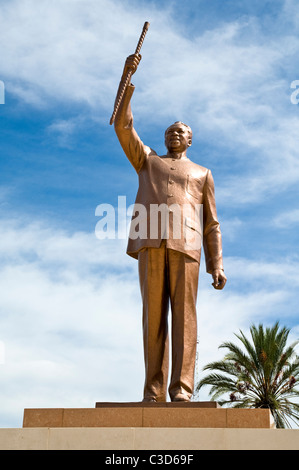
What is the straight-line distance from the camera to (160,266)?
25.4 ft

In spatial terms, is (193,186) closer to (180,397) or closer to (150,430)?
(180,397)

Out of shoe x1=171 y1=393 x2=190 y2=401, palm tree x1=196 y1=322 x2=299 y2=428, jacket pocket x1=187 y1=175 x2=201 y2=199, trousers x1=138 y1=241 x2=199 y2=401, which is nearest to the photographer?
shoe x1=171 y1=393 x2=190 y2=401

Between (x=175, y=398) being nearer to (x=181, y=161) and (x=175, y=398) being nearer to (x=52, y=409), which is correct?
(x=52, y=409)

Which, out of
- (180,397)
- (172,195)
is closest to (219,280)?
(172,195)

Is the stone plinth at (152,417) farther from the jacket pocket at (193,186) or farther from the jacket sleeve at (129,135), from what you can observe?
the jacket sleeve at (129,135)

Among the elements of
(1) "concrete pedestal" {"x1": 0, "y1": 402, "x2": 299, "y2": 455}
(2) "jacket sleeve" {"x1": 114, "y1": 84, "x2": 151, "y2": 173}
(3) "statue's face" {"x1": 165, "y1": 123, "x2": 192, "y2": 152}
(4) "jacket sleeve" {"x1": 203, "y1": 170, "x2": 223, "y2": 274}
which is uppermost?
(3) "statue's face" {"x1": 165, "y1": 123, "x2": 192, "y2": 152}

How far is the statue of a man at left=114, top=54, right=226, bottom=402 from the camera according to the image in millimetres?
7535

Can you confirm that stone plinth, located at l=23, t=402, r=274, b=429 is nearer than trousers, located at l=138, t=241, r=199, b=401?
Yes

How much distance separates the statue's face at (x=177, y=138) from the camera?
852 centimetres

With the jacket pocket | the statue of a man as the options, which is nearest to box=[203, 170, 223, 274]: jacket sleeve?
the statue of a man

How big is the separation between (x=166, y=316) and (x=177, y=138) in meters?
2.40

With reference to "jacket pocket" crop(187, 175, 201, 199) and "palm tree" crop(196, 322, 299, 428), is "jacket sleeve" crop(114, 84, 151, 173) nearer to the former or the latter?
"jacket pocket" crop(187, 175, 201, 199)

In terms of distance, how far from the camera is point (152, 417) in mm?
6527
